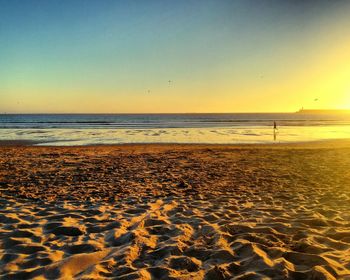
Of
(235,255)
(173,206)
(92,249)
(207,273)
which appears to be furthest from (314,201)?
(92,249)

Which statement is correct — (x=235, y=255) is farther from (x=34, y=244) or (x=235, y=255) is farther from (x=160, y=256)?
(x=34, y=244)

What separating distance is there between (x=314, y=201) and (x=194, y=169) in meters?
5.13

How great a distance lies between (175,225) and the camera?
207 inches

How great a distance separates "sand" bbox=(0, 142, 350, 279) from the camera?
374 centimetres

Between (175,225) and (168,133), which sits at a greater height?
(168,133)

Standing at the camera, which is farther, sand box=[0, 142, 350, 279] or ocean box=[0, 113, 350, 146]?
ocean box=[0, 113, 350, 146]

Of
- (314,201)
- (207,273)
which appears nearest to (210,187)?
(314,201)

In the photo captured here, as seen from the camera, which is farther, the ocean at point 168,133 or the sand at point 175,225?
the ocean at point 168,133

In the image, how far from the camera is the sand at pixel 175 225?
374cm

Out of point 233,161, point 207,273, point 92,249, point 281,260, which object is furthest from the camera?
point 233,161

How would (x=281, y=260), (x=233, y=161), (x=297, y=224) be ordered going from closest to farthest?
(x=281, y=260) → (x=297, y=224) → (x=233, y=161)

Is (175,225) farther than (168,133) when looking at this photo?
No

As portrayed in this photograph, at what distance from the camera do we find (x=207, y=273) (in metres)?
3.58

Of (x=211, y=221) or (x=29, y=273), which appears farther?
(x=211, y=221)
